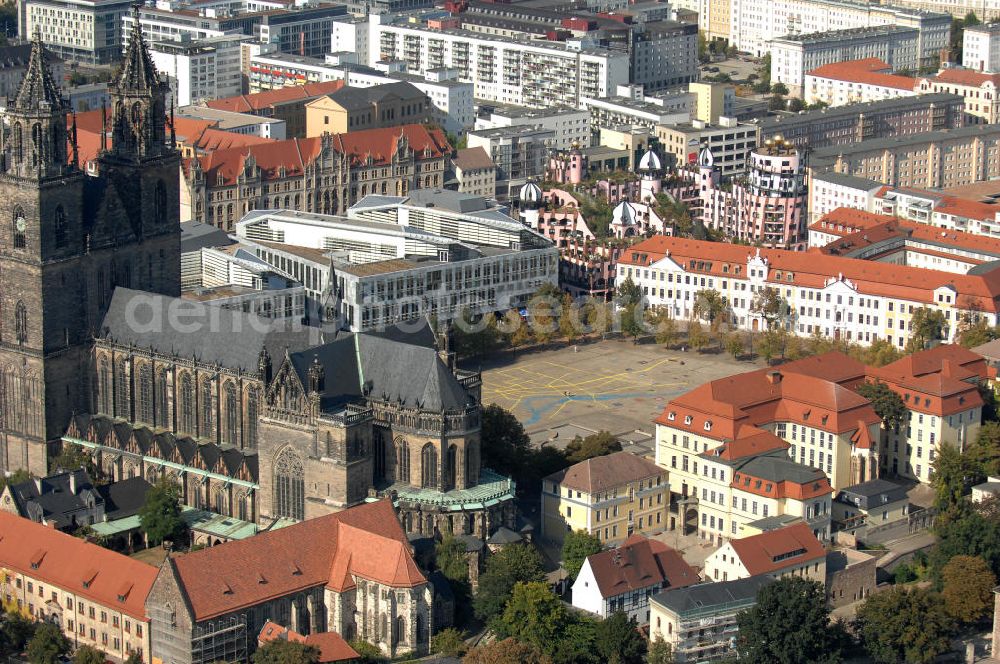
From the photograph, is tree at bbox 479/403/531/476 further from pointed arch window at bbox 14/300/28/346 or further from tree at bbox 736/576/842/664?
pointed arch window at bbox 14/300/28/346

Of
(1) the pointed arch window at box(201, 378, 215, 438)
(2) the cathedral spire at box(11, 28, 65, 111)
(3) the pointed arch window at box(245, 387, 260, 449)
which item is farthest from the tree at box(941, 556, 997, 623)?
(2) the cathedral spire at box(11, 28, 65, 111)

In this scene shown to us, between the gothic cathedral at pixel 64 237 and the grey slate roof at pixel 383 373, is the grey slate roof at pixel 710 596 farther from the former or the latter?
the gothic cathedral at pixel 64 237

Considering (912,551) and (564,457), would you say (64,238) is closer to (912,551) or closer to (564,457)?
(564,457)

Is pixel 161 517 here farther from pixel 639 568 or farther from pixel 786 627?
pixel 786 627

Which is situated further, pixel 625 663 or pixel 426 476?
pixel 426 476

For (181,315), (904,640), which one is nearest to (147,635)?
(181,315)

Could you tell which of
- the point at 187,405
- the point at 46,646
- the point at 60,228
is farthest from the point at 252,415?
the point at 46,646
